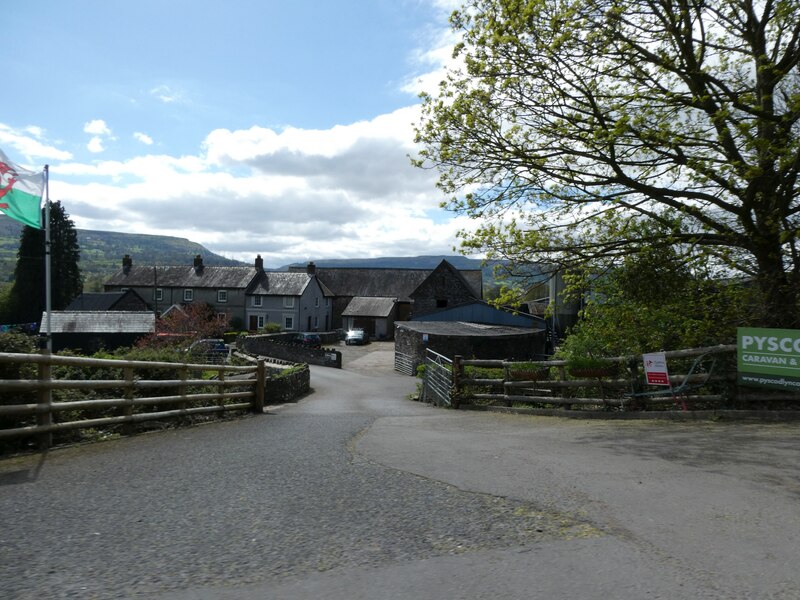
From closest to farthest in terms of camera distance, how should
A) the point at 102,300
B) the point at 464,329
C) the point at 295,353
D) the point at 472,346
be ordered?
the point at 472,346 → the point at 464,329 → the point at 295,353 → the point at 102,300

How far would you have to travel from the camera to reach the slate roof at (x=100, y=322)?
45625 mm

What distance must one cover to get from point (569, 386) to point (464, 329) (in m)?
32.5

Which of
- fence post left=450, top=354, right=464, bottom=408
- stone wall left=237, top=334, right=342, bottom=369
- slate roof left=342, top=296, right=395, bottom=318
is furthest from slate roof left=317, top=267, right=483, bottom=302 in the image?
fence post left=450, top=354, right=464, bottom=408

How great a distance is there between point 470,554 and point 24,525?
3293mm

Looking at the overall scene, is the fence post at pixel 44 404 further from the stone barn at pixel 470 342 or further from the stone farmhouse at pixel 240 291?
the stone farmhouse at pixel 240 291

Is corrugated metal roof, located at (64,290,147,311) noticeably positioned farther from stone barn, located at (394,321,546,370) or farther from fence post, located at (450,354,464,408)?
fence post, located at (450,354,464,408)

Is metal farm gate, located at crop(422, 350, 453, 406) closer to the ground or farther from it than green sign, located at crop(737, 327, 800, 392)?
closer to the ground

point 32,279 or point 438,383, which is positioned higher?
point 32,279

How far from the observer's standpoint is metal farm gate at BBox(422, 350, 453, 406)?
735 inches

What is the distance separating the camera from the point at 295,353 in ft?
161

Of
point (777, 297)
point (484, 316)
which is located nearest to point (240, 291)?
point (484, 316)

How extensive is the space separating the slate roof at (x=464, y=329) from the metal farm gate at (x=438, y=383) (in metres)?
17.1

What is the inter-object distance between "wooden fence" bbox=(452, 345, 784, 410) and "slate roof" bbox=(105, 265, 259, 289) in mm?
62208

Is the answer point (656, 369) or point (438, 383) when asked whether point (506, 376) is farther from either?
point (438, 383)
